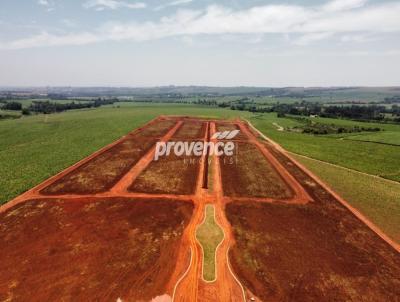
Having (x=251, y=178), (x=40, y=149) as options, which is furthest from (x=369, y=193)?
(x=40, y=149)

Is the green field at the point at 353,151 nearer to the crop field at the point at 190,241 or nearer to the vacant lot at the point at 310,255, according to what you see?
the crop field at the point at 190,241

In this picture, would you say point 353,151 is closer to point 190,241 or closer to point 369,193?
point 369,193

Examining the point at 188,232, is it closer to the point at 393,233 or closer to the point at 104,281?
the point at 104,281

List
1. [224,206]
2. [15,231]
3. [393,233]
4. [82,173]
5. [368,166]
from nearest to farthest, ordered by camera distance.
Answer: [15,231] < [393,233] < [224,206] < [82,173] < [368,166]

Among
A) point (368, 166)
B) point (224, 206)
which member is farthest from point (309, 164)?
point (224, 206)

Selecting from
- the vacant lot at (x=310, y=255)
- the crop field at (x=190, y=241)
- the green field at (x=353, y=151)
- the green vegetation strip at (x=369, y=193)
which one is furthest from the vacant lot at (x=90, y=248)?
the green field at (x=353, y=151)

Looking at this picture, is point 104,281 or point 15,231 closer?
point 104,281

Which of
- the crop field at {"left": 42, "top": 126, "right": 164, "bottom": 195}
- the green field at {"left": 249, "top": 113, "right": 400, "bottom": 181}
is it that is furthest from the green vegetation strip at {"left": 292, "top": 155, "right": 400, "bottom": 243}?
the crop field at {"left": 42, "top": 126, "right": 164, "bottom": 195}
